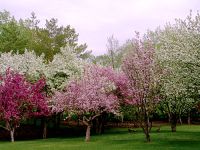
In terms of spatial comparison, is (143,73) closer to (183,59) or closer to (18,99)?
(183,59)

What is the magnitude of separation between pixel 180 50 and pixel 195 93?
3637 millimetres

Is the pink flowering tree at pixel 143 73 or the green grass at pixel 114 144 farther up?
the pink flowering tree at pixel 143 73

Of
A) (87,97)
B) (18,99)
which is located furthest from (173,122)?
(18,99)

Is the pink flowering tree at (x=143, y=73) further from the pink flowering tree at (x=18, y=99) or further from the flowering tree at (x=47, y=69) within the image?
the pink flowering tree at (x=18, y=99)

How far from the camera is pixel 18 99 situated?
128ft

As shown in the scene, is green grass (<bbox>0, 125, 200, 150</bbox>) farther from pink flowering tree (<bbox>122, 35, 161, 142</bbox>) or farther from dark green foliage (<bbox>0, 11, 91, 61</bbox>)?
dark green foliage (<bbox>0, 11, 91, 61</bbox>)

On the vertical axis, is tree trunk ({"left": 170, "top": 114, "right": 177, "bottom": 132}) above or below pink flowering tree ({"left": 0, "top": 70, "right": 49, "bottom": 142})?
below

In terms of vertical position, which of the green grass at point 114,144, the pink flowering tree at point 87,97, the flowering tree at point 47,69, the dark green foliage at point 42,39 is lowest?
the green grass at point 114,144

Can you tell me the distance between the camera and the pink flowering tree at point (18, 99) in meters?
38.2

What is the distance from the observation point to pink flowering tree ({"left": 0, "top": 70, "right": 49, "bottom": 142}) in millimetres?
38219

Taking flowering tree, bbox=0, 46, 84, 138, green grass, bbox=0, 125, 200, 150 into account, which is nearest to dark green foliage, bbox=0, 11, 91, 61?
flowering tree, bbox=0, 46, 84, 138

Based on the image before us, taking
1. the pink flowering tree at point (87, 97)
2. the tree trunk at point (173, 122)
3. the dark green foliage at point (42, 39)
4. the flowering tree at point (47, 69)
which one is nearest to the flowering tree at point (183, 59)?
the pink flowering tree at point (87, 97)

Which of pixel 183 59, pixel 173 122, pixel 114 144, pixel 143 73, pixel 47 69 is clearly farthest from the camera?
pixel 173 122

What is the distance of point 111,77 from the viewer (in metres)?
42.4
